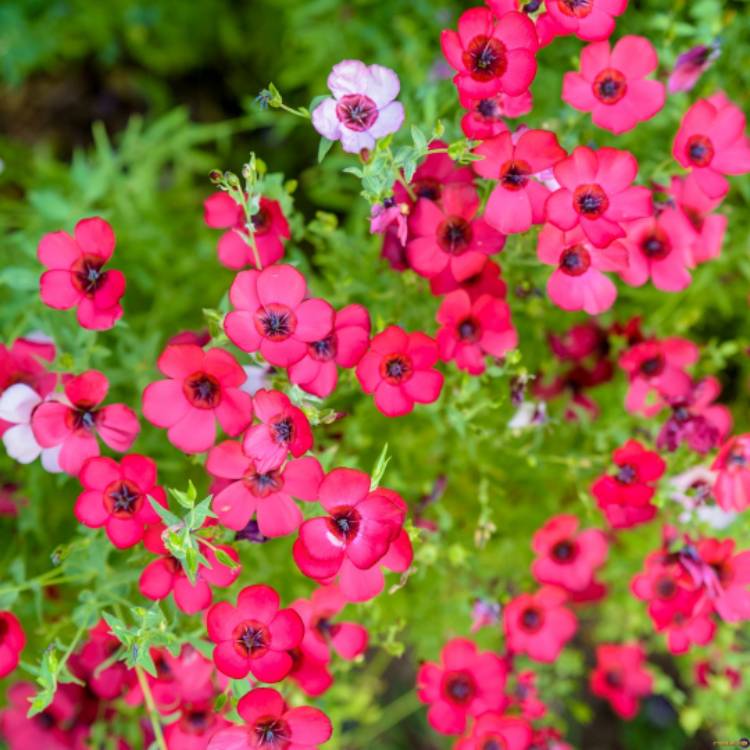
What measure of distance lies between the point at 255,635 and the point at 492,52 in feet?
2.18

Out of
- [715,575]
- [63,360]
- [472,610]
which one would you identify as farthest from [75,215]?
[715,575]

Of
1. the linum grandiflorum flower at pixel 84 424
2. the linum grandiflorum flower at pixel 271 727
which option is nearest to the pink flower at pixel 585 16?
the linum grandiflorum flower at pixel 84 424

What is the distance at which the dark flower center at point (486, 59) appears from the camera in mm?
936

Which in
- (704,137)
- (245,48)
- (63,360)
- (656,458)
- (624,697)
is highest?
(704,137)

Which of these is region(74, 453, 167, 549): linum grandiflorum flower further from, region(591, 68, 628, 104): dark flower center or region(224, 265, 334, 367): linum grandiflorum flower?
region(591, 68, 628, 104): dark flower center

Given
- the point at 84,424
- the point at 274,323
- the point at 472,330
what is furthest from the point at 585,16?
the point at 84,424

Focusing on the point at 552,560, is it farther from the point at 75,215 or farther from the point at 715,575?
the point at 75,215

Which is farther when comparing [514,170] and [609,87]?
[609,87]

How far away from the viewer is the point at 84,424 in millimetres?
1030

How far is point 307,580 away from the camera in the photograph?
4.62 ft

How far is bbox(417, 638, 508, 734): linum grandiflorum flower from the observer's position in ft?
3.97

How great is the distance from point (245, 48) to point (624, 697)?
1691 mm

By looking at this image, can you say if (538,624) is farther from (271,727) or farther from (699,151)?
(699,151)

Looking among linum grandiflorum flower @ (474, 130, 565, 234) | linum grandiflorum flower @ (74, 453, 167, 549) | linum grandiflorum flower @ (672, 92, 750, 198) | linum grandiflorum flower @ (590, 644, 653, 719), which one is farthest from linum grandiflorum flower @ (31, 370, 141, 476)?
linum grandiflorum flower @ (590, 644, 653, 719)
